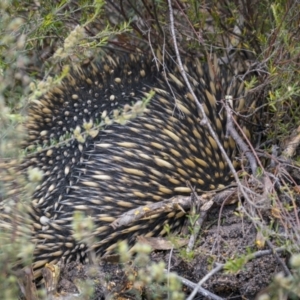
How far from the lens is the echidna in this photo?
275 centimetres

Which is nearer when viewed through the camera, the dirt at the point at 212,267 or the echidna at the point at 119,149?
the dirt at the point at 212,267

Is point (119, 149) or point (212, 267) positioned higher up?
point (119, 149)

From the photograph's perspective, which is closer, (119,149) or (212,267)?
(212,267)

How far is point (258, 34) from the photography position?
2.97 metres

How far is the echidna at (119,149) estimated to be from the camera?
2.75 meters

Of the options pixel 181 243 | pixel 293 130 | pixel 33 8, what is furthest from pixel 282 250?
pixel 33 8

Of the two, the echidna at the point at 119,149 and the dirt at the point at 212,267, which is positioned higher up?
the echidna at the point at 119,149

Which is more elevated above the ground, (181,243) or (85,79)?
(85,79)

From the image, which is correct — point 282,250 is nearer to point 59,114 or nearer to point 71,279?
point 71,279

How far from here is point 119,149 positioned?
2.86 metres

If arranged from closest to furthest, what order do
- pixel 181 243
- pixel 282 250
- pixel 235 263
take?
1. pixel 235 263
2. pixel 282 250
3. pixel 181 243

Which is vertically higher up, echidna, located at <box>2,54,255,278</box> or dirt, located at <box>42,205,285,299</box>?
echidna, located at <box>2,54,255,278</box>

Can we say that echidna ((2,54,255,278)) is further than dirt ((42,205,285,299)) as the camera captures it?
Yes

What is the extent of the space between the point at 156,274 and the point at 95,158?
51.7 inches
